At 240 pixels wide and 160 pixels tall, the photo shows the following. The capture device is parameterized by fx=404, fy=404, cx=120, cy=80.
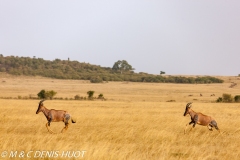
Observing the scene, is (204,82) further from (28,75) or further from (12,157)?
(12,157)

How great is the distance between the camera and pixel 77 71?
357 feet

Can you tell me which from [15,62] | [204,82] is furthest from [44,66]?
[204,82]

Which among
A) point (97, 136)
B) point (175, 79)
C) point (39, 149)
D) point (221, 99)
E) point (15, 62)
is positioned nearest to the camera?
point (39, 149)

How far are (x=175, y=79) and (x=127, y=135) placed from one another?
83600 millimetres

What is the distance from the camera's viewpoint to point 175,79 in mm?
96188

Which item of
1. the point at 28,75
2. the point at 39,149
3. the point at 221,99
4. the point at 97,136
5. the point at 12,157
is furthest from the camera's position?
the point at 28,75

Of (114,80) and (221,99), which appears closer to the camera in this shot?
(221,99)

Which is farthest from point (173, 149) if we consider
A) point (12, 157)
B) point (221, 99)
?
point (221, 99)

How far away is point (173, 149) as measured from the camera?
1155cm

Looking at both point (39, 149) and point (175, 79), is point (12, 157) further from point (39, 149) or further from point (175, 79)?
point (175, 79)

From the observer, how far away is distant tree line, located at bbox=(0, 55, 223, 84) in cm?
9338

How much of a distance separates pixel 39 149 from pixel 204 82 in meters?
88.0

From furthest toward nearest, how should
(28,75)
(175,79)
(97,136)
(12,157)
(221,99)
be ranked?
(175,79)
(28,75)
(221,99)
(97,136)
(12,157)

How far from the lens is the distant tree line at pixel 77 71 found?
93375 millimetres
